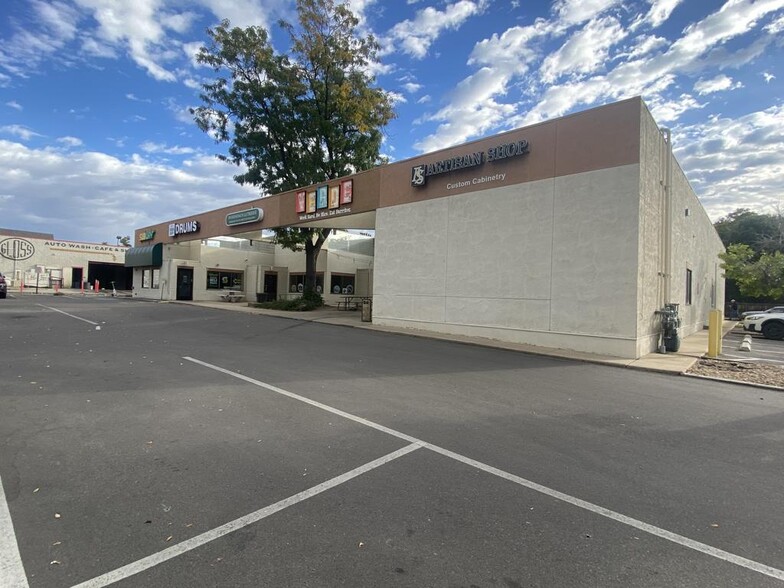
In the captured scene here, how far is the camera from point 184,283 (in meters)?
32.9

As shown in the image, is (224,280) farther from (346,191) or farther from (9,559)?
(9,559)

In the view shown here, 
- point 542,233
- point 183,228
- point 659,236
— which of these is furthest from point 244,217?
point 659,236

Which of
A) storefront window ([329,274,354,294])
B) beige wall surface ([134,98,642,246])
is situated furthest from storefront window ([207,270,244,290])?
beige wall surface ([134,98,642,246])

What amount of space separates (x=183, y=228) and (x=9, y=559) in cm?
3245

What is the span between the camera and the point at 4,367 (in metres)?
8.13

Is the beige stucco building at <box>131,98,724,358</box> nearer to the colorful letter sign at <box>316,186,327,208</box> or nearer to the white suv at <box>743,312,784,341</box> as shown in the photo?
the colorful letter sign at <box>316,186,327,208</box>

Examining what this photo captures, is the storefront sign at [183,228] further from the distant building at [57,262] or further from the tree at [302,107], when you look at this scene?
the distant building at [57,262]

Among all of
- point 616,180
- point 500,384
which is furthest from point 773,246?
point 500,384

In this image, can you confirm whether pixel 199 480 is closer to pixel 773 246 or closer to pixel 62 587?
pixel 62 587

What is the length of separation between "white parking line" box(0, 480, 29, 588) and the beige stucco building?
40.4 feet

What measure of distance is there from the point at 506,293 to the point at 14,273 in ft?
163

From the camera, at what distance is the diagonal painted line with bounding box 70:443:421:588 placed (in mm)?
2594

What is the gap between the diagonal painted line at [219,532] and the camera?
8.51 ft

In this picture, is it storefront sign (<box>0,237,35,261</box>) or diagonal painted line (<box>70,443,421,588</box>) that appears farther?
storefront sign (<box>0,237,35,261</box>)
